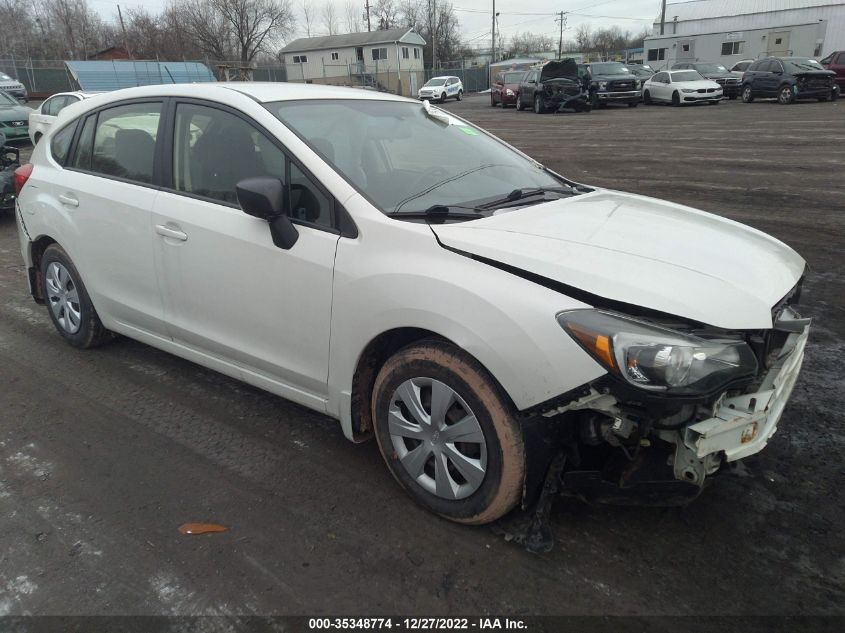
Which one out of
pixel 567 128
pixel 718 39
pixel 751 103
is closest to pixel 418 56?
pixel 718 39

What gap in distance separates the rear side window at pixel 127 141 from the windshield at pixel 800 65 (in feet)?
88.4

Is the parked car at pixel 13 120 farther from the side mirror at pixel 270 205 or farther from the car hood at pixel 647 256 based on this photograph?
the car hood at pixel 647 256

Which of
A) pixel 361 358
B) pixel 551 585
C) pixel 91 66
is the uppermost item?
pixel 91 66

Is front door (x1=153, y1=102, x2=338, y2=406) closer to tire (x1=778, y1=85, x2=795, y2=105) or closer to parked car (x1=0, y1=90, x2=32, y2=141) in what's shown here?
parked car (x1=0, y1=90, x2=32, y2=141)

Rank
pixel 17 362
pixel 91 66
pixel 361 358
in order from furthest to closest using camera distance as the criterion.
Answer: pixel 91 66
pixel 17 362
pixel 361 358

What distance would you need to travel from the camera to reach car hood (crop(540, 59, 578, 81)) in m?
25.4

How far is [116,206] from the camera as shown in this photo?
12.4 feet

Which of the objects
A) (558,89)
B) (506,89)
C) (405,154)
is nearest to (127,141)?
(405,154)

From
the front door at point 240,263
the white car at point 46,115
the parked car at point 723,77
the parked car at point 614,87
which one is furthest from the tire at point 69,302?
the parked car at point 723,77

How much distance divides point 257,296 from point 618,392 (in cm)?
178

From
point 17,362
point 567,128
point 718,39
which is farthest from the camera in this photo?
point 718,39

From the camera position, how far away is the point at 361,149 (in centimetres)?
320

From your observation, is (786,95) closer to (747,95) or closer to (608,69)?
(747,95)

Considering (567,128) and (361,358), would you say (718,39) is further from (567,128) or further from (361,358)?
(361,358)
